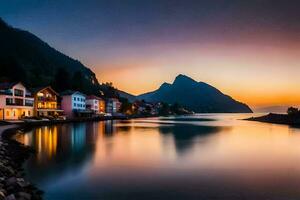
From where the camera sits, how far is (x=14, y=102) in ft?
212

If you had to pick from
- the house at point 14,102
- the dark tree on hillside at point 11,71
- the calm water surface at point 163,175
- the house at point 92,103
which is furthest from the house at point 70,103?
the calm water surface at point 163,175

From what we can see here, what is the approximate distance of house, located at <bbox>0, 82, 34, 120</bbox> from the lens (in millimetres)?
61406

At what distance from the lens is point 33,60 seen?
180 metres

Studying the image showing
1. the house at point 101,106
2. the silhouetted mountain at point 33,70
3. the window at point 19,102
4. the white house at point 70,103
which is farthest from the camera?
the house at point 101,106

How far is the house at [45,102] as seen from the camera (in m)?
77.0

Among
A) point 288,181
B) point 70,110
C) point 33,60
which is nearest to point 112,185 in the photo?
point 288,181

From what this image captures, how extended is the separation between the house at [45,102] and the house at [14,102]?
12.1ft

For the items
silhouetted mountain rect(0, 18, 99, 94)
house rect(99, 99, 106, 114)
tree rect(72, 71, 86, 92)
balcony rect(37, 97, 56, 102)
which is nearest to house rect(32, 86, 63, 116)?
balcony rect(37, 97, 56, 102)

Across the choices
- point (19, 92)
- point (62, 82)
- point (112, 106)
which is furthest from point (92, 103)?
point (19, 92)

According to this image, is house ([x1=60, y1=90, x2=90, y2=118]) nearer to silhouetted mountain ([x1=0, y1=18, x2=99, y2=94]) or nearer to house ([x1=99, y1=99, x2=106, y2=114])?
silhouetted mountain ([x1=0, y1=18, x2=99, y2=94])

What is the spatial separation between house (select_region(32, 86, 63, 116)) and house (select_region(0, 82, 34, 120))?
3695 mm

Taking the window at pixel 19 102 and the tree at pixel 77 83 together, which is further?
the tree at pixel 77 83

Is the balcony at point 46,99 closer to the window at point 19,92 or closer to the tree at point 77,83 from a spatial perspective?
the window at point 19,92

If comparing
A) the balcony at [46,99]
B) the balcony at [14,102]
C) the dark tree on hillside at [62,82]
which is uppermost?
the dark tree on hillside at [62,82]
